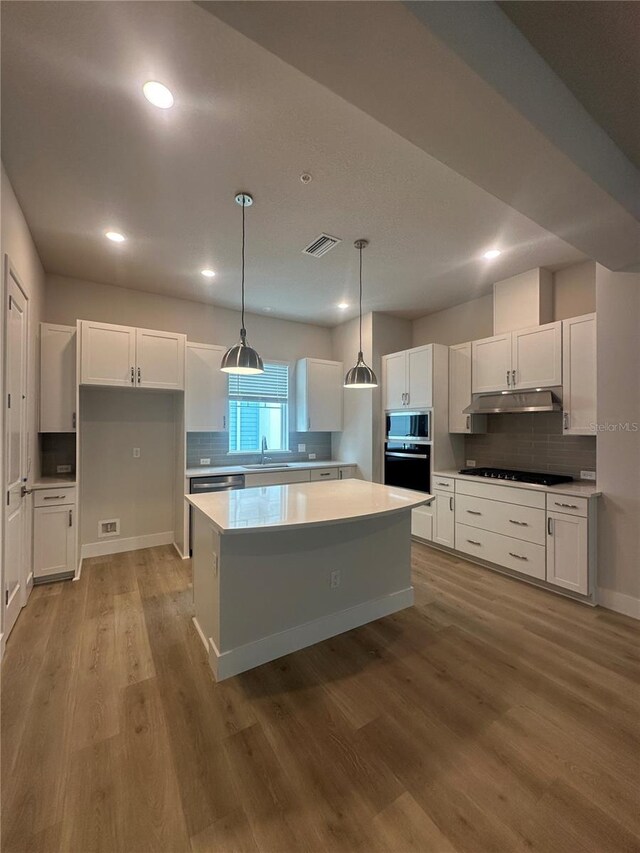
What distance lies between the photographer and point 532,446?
3826 mm

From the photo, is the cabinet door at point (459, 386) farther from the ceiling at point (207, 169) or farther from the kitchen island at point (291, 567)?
the kitchen island at point (291, 567)

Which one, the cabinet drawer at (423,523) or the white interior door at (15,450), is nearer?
the white interior door at (15,450)

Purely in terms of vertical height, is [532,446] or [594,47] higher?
[594,47]

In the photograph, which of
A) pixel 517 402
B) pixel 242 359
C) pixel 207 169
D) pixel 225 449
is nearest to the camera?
pixel 207 169

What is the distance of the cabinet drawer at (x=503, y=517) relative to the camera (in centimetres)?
317

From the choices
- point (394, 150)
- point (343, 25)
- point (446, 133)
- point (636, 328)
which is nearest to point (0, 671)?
point (343, 25)

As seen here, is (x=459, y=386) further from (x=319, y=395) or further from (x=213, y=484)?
(x=213, y=484)

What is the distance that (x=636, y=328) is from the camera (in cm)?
275

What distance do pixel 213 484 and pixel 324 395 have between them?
81.7 inches

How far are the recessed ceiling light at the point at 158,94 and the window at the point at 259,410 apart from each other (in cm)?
311

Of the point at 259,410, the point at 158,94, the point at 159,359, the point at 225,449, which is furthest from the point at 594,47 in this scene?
the point at 225,449

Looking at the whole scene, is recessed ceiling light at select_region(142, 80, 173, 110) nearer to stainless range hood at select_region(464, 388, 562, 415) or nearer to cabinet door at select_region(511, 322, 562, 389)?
cabinet door at select_region(511, 322, 562, 389)

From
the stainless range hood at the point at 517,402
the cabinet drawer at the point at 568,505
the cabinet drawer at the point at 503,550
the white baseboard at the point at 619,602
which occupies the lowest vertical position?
the white baseboard at the point at 619,602

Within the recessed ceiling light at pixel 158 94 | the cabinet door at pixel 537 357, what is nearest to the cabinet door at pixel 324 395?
the cabinet door at pixel 537 357
